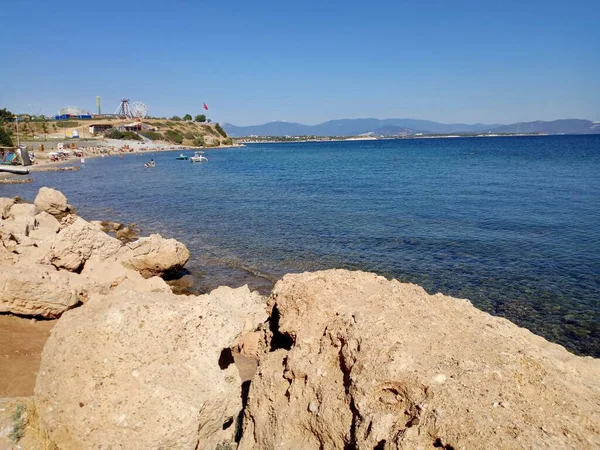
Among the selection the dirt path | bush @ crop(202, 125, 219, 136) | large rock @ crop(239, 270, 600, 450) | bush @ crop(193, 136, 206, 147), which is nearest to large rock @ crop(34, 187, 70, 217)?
the dirt path

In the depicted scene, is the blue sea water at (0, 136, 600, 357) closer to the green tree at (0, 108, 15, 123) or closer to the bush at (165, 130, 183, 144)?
the green tree at (0, 108, 15, 123)

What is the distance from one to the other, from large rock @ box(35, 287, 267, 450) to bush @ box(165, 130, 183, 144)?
A: 486 feet

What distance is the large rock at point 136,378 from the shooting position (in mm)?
4539

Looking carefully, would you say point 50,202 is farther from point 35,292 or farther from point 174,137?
point 174,137

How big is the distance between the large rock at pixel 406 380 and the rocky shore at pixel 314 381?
0.02 metres

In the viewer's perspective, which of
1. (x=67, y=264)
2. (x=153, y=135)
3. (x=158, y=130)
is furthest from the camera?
(x=158, y=130)

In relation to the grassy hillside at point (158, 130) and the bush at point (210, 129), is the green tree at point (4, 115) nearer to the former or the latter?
the grassy hillside at point (158, 130)

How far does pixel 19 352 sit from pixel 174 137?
147m

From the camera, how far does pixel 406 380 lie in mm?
4531

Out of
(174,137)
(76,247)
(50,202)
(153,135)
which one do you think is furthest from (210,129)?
(76,247)

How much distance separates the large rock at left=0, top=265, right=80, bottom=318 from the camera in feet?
30.6

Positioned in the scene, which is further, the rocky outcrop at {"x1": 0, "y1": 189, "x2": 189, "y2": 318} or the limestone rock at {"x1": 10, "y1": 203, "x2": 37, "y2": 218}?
the limestone rock at {"x1": 10, "y1": 203, "x2": 37, "y2": 218}

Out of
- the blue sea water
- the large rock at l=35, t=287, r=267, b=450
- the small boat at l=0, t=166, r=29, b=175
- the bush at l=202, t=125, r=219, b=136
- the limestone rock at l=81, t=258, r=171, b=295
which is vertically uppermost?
the bush at l=202, t=125, r=219, b=136

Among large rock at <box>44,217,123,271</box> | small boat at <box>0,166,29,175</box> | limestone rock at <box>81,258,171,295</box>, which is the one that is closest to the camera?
limestone rock at <box>81,258,171,295</box>
